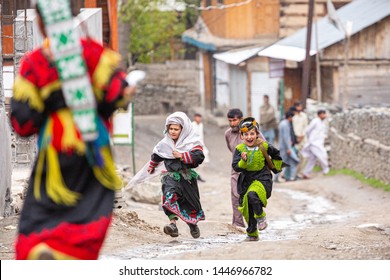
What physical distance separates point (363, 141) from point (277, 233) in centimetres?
757

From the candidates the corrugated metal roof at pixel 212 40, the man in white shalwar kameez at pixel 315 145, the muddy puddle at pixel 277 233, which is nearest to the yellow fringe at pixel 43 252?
the muddy puddle at pixel 277 233

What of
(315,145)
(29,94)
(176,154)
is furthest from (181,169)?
(315,145)

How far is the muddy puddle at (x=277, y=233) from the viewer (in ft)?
29.8

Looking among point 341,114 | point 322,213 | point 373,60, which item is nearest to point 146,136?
point 373,60

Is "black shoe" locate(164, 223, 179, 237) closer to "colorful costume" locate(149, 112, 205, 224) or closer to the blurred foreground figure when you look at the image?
"colorful costume" locate(149, 112, 205, 224)

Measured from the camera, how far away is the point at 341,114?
72.0 ft

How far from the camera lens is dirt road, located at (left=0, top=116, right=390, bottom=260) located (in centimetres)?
846

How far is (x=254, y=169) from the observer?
1043cm

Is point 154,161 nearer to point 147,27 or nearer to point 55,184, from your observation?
point 55,184

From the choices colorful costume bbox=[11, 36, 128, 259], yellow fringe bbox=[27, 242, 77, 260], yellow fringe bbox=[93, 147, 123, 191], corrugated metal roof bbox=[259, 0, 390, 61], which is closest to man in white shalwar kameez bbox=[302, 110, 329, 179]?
corrugated metal roof bbox=[259, 0, 390, 61]

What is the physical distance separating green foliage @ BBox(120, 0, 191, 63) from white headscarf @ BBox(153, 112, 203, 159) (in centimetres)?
2660

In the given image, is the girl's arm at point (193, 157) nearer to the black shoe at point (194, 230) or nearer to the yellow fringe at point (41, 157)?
the black shoe at point (194, 230)

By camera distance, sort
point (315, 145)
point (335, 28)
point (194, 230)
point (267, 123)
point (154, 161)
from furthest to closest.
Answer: point (335, 28) → point (267, 123) → point (315, 145) → point (194, 230) → point (154, 161)

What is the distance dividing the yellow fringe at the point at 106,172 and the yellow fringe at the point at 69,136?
15 centimetres
